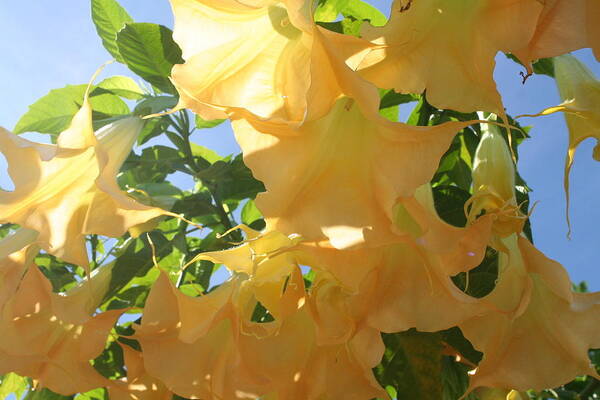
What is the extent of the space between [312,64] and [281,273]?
0.34 meters

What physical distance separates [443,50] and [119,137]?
612 millimetres

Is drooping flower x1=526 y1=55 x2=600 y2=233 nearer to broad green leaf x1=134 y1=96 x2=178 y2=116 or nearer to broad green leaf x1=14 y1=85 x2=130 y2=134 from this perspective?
broad green leaf x1=134 y1=96 x2=178 y2=116

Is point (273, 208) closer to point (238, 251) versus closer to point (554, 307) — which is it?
point (238, 251)

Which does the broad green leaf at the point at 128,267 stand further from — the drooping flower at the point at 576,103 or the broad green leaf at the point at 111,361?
the drooping flower at the point at 576,103

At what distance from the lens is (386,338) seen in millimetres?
1224

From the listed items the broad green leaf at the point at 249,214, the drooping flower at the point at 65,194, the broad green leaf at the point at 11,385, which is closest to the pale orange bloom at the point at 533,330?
the drooping flower at the point at 65,194

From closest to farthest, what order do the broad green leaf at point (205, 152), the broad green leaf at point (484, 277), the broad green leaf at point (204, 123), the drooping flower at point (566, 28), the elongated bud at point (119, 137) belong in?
the drooping flower at point (566, 28) < the elongated bud at point (119, 137) < the broad green leaf at point (484, 277) < the broad green leaf at point (204, 123) < the broad green leaf at point (205, 152)

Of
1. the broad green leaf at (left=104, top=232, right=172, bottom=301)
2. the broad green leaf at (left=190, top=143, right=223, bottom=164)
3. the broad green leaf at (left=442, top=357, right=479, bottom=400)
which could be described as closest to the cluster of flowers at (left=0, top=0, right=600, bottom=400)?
the broad green leaf at (left=104, top=232, right=172, bottom=301)

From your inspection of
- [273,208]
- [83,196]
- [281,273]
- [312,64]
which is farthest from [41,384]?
[312,64]

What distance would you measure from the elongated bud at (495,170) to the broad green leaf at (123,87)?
0.88m

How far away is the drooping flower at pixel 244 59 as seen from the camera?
66 centimetres

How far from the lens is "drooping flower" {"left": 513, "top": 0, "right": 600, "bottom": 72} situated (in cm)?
61

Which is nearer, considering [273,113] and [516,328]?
[273,113]

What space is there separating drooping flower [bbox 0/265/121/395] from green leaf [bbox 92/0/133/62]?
69 centimetres
